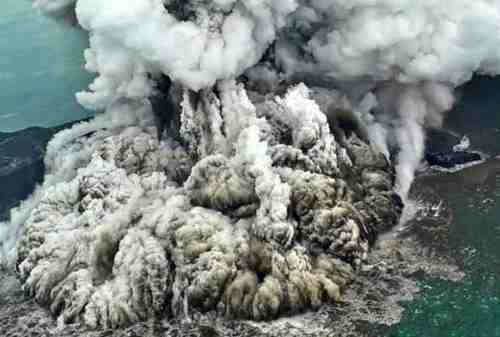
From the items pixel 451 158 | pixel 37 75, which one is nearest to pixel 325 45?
pixel 451 158

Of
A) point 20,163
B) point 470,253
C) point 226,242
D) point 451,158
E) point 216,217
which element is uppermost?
point 451,158

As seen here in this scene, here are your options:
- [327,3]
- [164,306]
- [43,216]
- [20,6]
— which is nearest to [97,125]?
[43,216]

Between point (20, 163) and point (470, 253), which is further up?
point (20, 163)

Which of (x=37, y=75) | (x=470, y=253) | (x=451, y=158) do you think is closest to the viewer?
(x=470, y=253)

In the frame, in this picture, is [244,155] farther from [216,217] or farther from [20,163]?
[20,163]

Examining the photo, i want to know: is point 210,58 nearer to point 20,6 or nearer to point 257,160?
point 257,160

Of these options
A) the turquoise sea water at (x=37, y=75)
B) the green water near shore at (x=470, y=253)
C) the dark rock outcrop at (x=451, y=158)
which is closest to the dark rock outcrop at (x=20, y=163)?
the turquoise sea water at (x=37, y=75)
